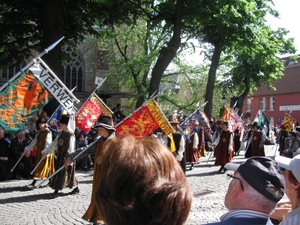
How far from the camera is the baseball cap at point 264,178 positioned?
85.0 inches

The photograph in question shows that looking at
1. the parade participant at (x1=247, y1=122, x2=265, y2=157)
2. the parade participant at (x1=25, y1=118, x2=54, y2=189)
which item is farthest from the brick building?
the parade participant at (x1=25, y1=118, x2=54, y2=189)

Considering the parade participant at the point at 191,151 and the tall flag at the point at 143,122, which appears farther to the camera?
the parade participant at the point at 191,151

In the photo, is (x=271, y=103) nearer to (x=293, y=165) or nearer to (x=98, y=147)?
(x=98, y=147)

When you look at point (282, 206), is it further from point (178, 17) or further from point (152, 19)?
point (152, 19)

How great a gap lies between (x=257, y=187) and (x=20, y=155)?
36.3 ft

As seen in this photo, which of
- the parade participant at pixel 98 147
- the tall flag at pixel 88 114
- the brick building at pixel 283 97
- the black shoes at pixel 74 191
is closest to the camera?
the parade participant at pixel 98 147

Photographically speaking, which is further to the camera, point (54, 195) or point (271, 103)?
point (271, 103)

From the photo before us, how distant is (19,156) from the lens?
1222 centimetres

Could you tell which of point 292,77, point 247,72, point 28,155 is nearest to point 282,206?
point 28,155

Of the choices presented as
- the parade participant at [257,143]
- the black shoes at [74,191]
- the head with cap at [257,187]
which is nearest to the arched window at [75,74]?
the parade participant at [257,143]

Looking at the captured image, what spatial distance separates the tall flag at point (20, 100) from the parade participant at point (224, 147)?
798 centimetres

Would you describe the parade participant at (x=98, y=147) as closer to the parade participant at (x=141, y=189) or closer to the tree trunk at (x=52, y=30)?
the parade participant at (x=141, y=189)

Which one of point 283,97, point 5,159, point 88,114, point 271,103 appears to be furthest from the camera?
point 271,103

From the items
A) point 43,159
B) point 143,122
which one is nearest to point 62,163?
point 43,159
